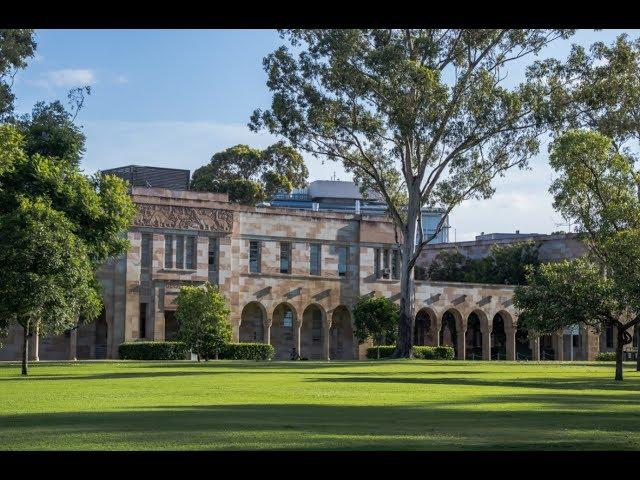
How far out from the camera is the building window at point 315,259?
82875mm

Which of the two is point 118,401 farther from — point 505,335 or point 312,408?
point 505,335

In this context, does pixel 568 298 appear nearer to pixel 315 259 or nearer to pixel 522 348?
pixel 315 259

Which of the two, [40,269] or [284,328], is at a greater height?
[40,269]

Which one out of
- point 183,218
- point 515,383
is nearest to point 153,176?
point 183,218

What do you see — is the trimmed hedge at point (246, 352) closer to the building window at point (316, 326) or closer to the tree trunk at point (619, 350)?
the building window at point (316, 326)

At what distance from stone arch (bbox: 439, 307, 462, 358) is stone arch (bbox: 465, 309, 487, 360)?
3.82 ft

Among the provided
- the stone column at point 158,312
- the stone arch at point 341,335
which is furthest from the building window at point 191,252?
the stone arch at point 341,335

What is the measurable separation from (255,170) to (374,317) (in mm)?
31998

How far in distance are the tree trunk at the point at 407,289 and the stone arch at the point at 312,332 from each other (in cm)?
2178

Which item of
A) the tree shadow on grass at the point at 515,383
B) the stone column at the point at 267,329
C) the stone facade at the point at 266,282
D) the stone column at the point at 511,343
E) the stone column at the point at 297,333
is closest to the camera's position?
the tree shadow on grass at the point at 515,383

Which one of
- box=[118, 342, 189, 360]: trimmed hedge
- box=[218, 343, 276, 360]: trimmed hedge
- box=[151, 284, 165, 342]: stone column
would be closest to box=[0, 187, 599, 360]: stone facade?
box=[151, 284, 165, 342]: stone column

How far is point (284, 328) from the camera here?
270 feet
